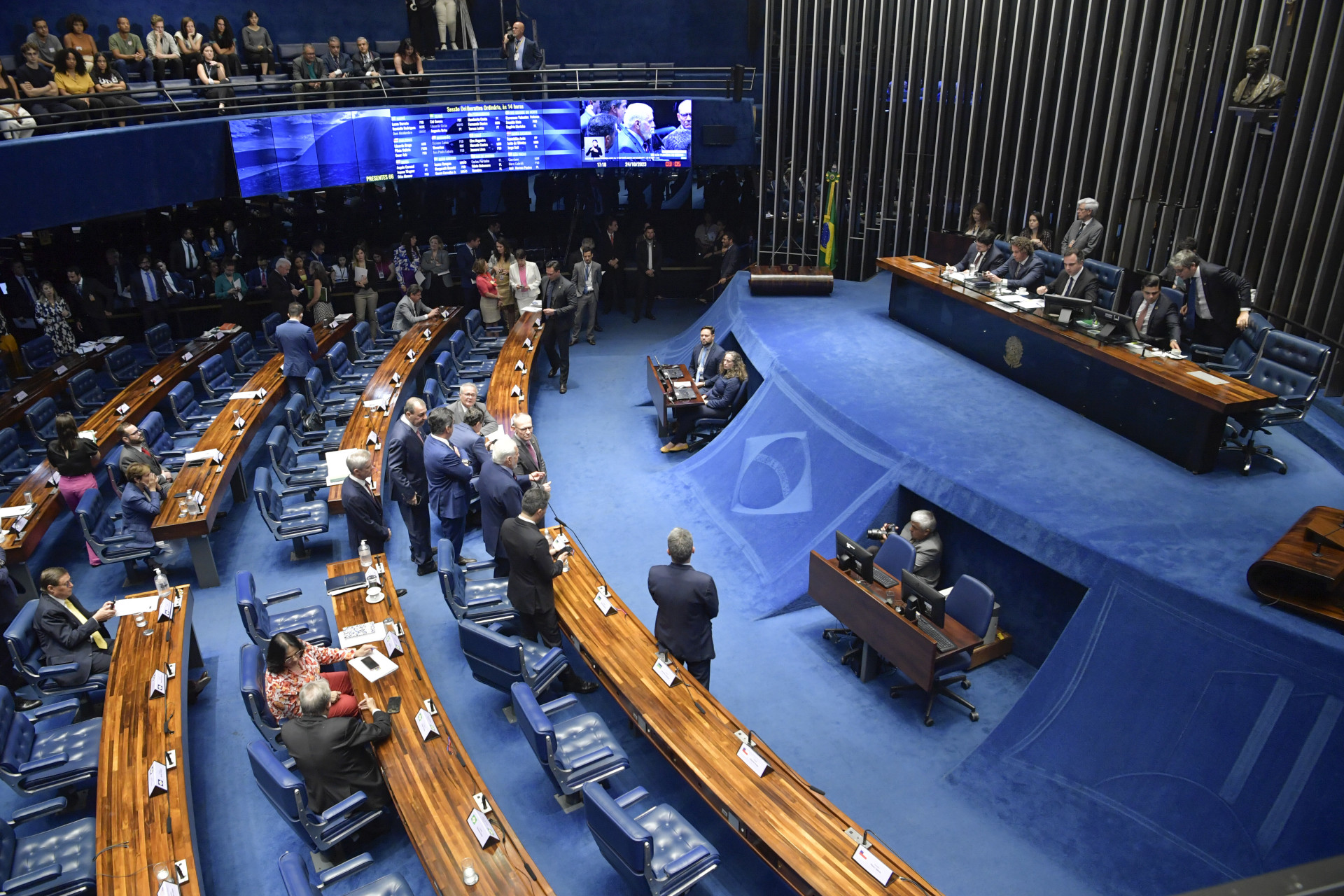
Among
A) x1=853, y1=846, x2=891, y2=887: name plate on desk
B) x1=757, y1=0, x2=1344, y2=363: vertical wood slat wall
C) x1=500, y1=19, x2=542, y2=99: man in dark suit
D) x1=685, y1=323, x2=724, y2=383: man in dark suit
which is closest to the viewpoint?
x1=853, y1=846, x2=891, y2=887: name plate on desk

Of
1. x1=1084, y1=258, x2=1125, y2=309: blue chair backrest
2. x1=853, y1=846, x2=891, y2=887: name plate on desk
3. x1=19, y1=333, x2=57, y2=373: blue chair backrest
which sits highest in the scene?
x1=1084, y1=258, x2=1125, y2=309: blue chair backrest

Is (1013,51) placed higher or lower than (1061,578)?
higher

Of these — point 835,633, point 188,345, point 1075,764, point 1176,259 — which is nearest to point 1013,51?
point 1176,259

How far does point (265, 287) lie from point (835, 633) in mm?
11592

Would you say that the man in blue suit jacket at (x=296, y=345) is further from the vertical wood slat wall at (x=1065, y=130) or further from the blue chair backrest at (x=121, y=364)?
the vertical wood slat wall at (x=1065, y=130)

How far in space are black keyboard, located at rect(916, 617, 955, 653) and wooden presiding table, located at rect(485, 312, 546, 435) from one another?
164 inches

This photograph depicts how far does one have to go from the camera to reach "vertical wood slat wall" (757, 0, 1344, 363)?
9102 millimetres

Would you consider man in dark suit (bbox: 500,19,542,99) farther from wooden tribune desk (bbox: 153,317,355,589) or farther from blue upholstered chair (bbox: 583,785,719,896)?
blue upholstered chair (bbox: 583,785,719,896)

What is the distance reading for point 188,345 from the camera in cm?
1224

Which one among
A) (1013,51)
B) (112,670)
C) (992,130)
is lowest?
(112,670)

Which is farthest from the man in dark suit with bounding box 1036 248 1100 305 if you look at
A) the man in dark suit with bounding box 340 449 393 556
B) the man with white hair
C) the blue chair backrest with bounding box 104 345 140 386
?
the blue chair backrest with bounding box 104 345 140 386

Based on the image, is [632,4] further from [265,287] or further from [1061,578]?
[1061,578]

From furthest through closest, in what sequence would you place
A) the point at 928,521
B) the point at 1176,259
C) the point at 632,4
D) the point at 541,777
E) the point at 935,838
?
the point at 632,4, the point at 1176,259, the point at 928,521, the point at 541,777, the point at 935,838

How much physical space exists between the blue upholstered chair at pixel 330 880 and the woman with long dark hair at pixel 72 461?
4852mm
